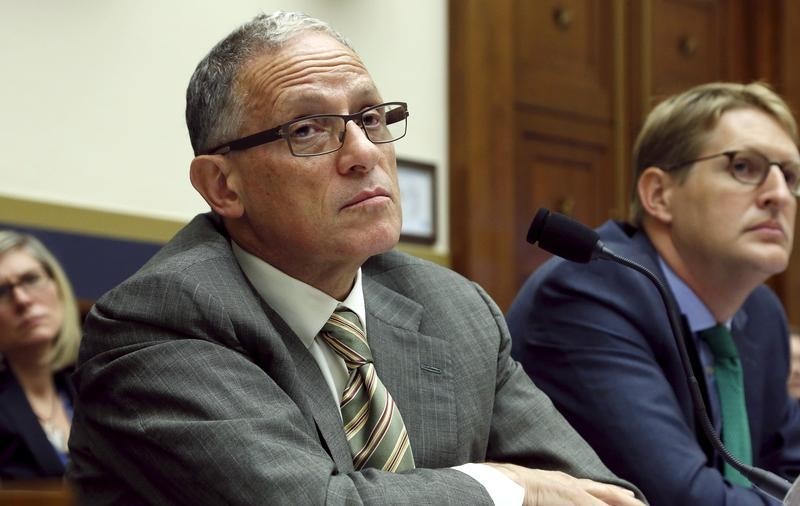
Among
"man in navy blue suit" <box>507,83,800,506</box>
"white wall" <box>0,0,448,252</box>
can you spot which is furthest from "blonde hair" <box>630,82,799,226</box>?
"white wall" <box>0,0,448,252</box>

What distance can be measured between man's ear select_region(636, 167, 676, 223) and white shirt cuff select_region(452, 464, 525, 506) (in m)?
1.01

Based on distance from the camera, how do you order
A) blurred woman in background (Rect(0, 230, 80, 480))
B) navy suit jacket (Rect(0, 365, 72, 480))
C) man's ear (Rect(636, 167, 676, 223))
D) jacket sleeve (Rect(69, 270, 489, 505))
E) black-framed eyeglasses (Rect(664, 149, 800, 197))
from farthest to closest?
1. blurred woman in background (Rect(0, 230, 80, 480))
2. navy suit jacket (Rect(0, 365, 72, 480))
3. man's ear (Rect(636, 167, 676, 223))
4. black-framed eyeglasses (Rect(664, 149, 800, 197))
5. jacket sleeve (Rect(69, 270, 489, 505))

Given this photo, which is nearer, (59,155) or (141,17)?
Answer: (59,155)

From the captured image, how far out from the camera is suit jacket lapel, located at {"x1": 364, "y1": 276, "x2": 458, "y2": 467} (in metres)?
1.57

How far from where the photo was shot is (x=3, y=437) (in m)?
2.82

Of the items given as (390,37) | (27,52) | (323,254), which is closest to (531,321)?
(323,254)

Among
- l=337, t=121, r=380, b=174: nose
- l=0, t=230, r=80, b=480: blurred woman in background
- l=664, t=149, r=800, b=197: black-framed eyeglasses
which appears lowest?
l=0, t=230, r=80, b=480: blurred woman in background

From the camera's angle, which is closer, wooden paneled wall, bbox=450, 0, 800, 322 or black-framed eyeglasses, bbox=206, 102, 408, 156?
black-framed eyeglasses, bbox=206, 102, 408, 156

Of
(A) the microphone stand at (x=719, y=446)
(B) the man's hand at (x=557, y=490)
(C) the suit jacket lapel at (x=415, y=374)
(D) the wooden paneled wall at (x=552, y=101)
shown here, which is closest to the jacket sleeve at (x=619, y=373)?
(A) the microphone stand at (x=719, y=446)

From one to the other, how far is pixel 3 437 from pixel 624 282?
65.2 inches

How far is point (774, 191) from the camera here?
7.26ft

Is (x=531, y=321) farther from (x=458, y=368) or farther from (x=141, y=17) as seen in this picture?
(x=141, y=17)

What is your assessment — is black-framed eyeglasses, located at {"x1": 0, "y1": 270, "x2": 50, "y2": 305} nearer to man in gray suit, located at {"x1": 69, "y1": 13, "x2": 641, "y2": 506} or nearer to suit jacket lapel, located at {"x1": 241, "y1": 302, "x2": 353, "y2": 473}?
man in gray suit, located at {"x1": 69, "y1": 13, "x2": 641, "y2": 506}

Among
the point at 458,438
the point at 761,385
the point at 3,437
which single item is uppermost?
the point at 458,438
